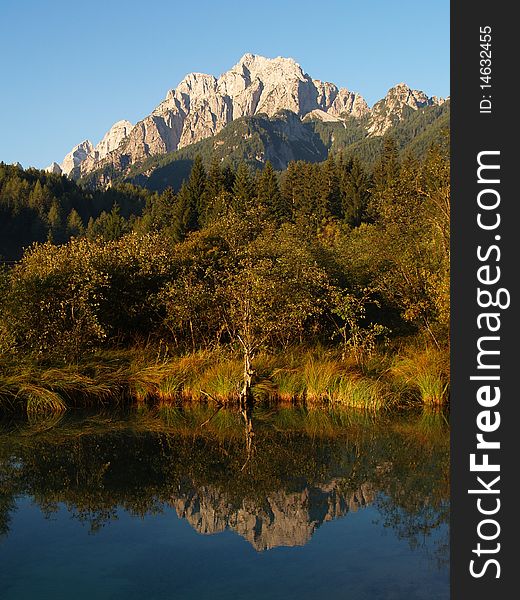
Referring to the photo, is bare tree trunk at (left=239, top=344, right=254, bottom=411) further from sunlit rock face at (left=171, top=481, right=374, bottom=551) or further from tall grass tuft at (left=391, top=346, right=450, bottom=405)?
sunlit rock face at (left=171, top=481, right=374, bottom=551)

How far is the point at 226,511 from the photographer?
10.1 m

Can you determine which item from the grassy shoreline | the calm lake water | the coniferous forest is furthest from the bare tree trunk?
the calm lake water

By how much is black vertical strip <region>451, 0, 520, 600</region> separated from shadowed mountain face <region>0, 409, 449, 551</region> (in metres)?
2.52

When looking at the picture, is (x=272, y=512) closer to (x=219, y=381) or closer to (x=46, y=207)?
(x=219, y=381)

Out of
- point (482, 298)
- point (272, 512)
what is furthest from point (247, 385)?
point (482, 298)

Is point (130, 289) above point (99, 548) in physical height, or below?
above

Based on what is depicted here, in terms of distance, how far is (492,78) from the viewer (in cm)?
789

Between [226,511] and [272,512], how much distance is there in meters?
0.70

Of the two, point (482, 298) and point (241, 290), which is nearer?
point (482, 298)

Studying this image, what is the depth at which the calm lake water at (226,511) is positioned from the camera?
306 inches

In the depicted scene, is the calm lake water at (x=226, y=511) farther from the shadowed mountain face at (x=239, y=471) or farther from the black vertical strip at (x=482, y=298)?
the black vertical strip at (x=482, y=298)

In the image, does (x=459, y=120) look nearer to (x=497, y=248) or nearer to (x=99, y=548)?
(x=497, y=248)

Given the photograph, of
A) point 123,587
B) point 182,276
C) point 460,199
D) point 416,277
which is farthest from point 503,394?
point 182,276

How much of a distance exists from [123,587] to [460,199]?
573cm
